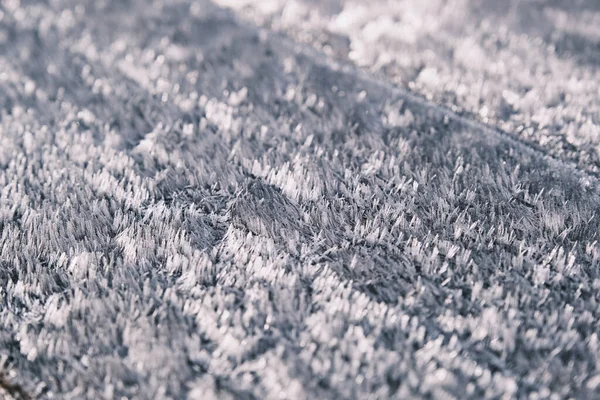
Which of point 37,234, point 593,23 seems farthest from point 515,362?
point 593,23

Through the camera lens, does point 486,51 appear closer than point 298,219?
No

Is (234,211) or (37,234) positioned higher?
(234,211)

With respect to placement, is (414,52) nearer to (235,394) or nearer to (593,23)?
(593,23)

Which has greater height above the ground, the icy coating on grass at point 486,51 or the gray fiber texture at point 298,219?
the icy coating on grass at point 486,51

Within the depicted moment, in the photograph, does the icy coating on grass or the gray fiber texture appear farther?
the icy coating on grass

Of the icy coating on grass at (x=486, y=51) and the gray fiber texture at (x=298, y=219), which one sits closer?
the gray fiber texture at (x=298, y=219)

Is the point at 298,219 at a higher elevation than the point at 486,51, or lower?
lower

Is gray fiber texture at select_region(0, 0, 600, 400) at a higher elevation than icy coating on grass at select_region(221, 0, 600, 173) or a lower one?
lower

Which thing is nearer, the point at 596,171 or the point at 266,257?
the point at 266,257
